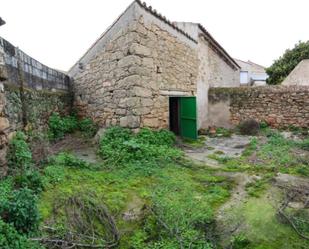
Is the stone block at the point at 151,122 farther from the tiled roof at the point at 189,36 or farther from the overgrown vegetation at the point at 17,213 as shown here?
the overgrown vegetation at the point at 17,213

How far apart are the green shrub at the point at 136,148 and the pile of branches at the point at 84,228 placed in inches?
83.0

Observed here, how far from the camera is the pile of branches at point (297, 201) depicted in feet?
11.8

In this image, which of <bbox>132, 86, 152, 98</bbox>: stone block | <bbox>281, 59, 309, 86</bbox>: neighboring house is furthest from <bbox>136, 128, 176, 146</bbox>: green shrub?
<bbox>281, 59, 309, 86</bbox>: neighboring house

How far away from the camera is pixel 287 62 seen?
2219 cm

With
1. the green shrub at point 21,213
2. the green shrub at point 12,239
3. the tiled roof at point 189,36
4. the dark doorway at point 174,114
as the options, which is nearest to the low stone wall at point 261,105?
the tiled roof at point 189,36

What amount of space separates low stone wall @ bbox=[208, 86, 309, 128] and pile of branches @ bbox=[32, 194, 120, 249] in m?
9.12

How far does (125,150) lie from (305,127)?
777 centimetres

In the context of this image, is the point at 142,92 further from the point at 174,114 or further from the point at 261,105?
the point at 261,105

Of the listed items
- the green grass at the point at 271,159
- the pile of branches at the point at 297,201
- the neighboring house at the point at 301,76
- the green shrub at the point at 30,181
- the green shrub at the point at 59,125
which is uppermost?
the neighboring house at the point at 301,76

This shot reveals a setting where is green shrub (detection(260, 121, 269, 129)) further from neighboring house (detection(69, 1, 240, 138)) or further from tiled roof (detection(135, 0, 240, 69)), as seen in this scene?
tiled roof (detection(135, 0, 240, 69))

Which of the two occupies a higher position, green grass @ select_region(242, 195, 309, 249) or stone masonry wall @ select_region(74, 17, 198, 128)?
stone masonry wall @ select_region(74, 17, 198, 128)

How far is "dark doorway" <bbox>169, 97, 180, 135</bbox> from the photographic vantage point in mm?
9922

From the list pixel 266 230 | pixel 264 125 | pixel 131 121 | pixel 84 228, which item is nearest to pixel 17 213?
pixel 84 228

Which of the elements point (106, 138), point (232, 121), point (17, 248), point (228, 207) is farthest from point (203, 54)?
point (17, 248)
